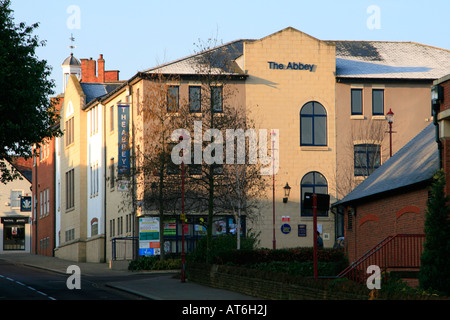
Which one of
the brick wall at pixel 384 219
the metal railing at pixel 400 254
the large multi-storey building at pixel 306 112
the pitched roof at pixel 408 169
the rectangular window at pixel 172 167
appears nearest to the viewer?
the metal railing at pixel 400 254

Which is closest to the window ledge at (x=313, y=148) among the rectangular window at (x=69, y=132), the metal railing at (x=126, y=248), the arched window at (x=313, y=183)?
the arched window at (x=313, y=183)

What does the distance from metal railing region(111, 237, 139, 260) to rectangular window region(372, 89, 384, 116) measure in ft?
56.3

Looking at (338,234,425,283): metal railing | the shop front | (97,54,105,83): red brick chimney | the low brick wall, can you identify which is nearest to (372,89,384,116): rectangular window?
the low brick wall

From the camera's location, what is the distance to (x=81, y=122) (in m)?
63.7

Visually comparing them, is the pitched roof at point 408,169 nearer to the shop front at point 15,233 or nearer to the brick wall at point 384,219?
the brick wall at point 384,219

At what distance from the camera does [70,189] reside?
222 feet

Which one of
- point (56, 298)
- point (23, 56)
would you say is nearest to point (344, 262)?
point (56, 298)

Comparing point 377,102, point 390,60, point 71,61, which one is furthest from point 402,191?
point 71,61

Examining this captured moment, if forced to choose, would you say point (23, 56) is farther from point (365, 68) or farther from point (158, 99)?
point (365, 68)

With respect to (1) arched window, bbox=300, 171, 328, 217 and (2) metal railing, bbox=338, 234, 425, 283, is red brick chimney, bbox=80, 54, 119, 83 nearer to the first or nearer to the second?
(1) arched window, bbox=300, 171, 328, 217

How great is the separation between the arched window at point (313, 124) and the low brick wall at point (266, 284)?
811 inches

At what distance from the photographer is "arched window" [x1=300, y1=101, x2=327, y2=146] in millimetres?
52906

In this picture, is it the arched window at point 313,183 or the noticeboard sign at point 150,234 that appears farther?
the arched window at point 313,183

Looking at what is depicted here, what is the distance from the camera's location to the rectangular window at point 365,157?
52.3m
